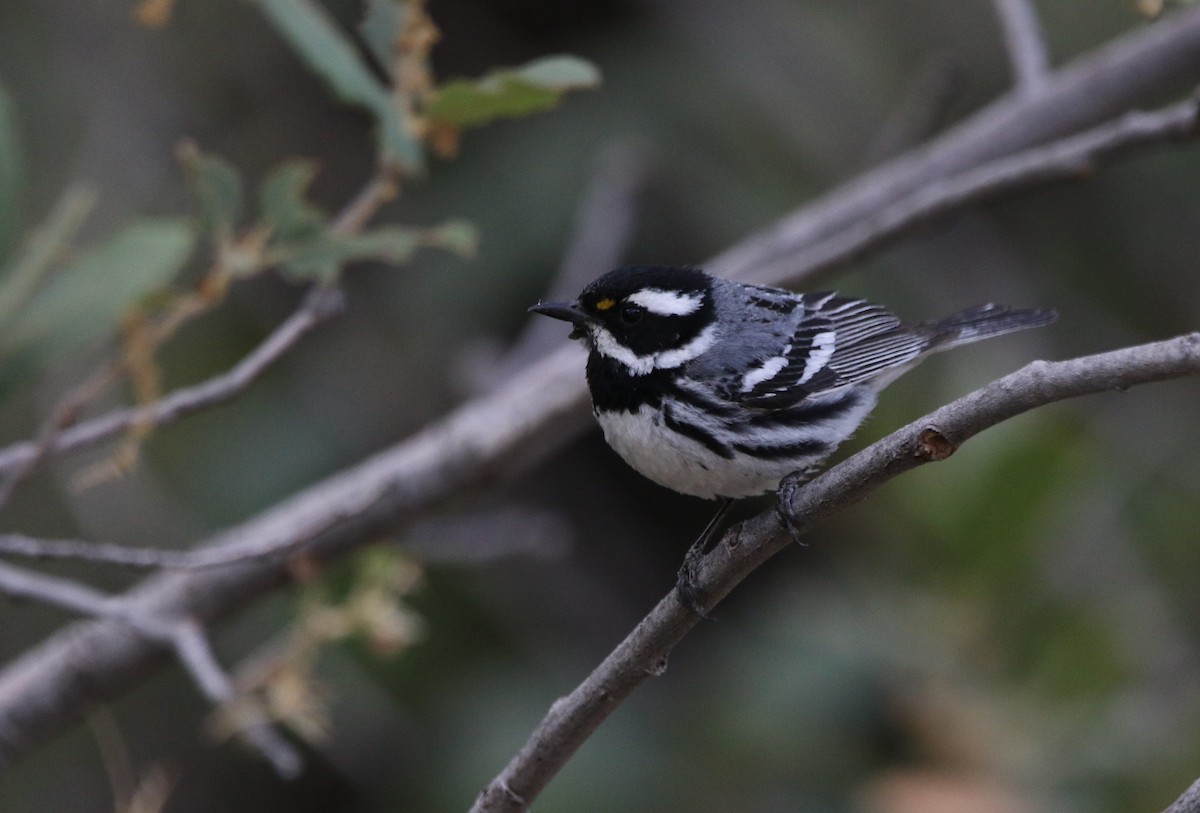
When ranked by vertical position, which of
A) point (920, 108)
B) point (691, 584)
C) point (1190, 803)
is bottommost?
point (1190, 803)

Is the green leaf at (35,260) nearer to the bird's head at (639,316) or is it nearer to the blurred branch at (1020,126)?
the bird's head at (639,316)

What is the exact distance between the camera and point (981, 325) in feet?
9.59

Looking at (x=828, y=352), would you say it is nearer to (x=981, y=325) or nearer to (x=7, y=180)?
(x=981, y=325)

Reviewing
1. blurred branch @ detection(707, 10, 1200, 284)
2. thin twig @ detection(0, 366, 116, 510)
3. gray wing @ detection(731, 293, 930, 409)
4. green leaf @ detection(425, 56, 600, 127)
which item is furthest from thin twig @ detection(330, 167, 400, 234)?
blurred branch @ detection(707, 10, 1200, 284)

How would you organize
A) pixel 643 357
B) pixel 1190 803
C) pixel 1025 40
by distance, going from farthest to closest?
1. pixel 1025 40
2. pixel 643 357
3. pixel 1190 803

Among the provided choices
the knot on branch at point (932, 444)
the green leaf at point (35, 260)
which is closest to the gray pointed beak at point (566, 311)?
the green leaf at point (35, 260)

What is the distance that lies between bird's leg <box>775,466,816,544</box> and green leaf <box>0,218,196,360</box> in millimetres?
997

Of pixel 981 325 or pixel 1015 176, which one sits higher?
pixel 1015 176

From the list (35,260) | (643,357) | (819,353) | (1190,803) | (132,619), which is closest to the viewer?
(1190,803)

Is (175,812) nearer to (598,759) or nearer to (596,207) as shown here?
(598,759)

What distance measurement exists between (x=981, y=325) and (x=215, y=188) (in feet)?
5.42

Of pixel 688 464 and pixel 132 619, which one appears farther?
pixel 688 464

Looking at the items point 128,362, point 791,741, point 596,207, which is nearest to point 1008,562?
point 791,741

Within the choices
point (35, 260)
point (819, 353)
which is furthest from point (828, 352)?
point (35, 260)
